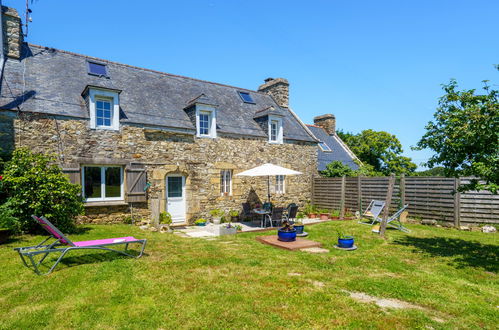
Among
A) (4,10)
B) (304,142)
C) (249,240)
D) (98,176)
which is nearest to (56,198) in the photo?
(98,176)

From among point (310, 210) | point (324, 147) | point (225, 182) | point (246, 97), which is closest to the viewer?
point (225, 182)

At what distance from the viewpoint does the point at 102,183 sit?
10.5 meters

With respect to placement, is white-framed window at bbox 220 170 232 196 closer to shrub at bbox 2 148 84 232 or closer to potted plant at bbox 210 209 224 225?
potted plant at bbox 210 209 224 225

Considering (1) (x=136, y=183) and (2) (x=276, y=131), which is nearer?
(1) (x=136, y=183)

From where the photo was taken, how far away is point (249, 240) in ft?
28.7

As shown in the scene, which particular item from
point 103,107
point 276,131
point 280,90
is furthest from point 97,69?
point 280,90

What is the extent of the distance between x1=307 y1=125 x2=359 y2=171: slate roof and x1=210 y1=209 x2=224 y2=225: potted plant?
23.4 feet

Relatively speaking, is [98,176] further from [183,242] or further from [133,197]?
[183,242]

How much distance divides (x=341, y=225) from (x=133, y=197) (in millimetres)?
7698

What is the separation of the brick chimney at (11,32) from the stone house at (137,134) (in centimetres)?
3

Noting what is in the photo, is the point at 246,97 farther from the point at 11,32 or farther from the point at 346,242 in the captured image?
the point at 346,242

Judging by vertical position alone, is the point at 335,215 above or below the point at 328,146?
below

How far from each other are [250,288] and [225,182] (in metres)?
8.65

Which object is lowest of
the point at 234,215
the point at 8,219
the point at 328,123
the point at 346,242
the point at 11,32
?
the point at 234,215
